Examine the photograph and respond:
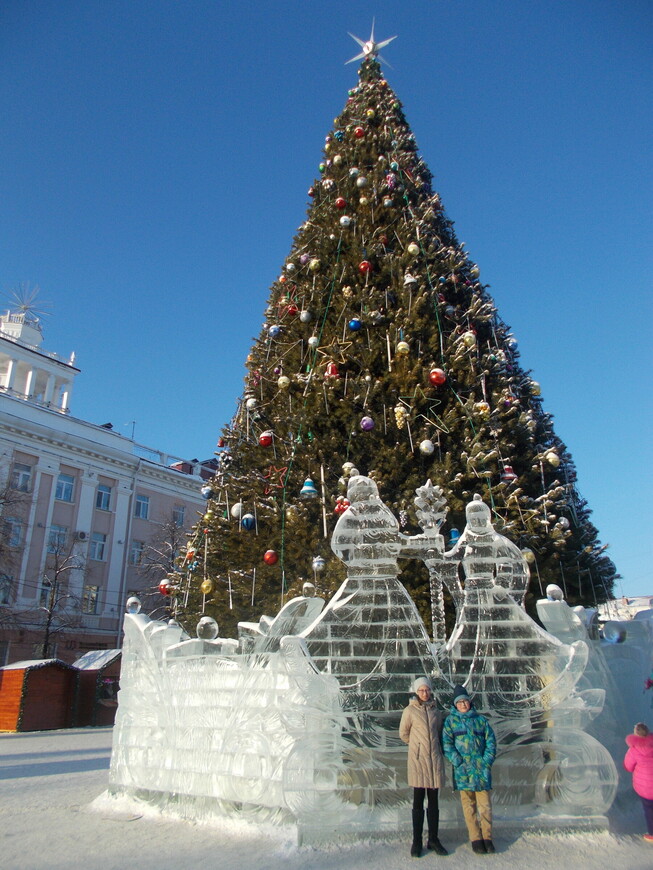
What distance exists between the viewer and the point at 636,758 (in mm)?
4559

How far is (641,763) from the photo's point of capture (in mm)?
4508

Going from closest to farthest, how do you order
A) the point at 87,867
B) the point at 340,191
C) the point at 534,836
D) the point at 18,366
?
the point at 87,867 < the point at 534,836 < the point at 340,191 < the point at 18,366

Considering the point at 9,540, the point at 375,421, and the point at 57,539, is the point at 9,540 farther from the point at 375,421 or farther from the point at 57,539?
the point at 375,421

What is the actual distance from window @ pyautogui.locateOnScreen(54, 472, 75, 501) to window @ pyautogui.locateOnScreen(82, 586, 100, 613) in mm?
4232

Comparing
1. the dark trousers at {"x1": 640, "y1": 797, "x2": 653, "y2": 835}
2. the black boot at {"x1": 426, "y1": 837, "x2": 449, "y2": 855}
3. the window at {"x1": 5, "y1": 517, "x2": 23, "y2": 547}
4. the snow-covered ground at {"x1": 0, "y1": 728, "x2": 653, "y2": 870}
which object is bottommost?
the snow-covered ground at {"x1": 0, "y1": 728, "x2": 653, "y2": 870}

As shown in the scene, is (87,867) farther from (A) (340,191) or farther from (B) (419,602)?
(A) (340,191)

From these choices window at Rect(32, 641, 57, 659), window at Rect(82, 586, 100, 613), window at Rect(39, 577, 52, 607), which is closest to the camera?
window at Rect(32, 641, 57, 659)

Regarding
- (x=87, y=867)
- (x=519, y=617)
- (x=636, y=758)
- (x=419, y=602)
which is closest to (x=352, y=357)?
(x=419, y=602)

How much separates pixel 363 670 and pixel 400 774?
30.5 inches

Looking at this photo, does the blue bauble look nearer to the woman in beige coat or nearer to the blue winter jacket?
the woman in beige coat

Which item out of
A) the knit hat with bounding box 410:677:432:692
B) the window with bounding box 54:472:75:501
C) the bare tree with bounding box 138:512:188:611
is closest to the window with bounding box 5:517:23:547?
the window with bounding box 54:472:75:501

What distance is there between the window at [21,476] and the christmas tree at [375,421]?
2027 cm

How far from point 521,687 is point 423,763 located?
114 cm

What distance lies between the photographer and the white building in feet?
79.6
